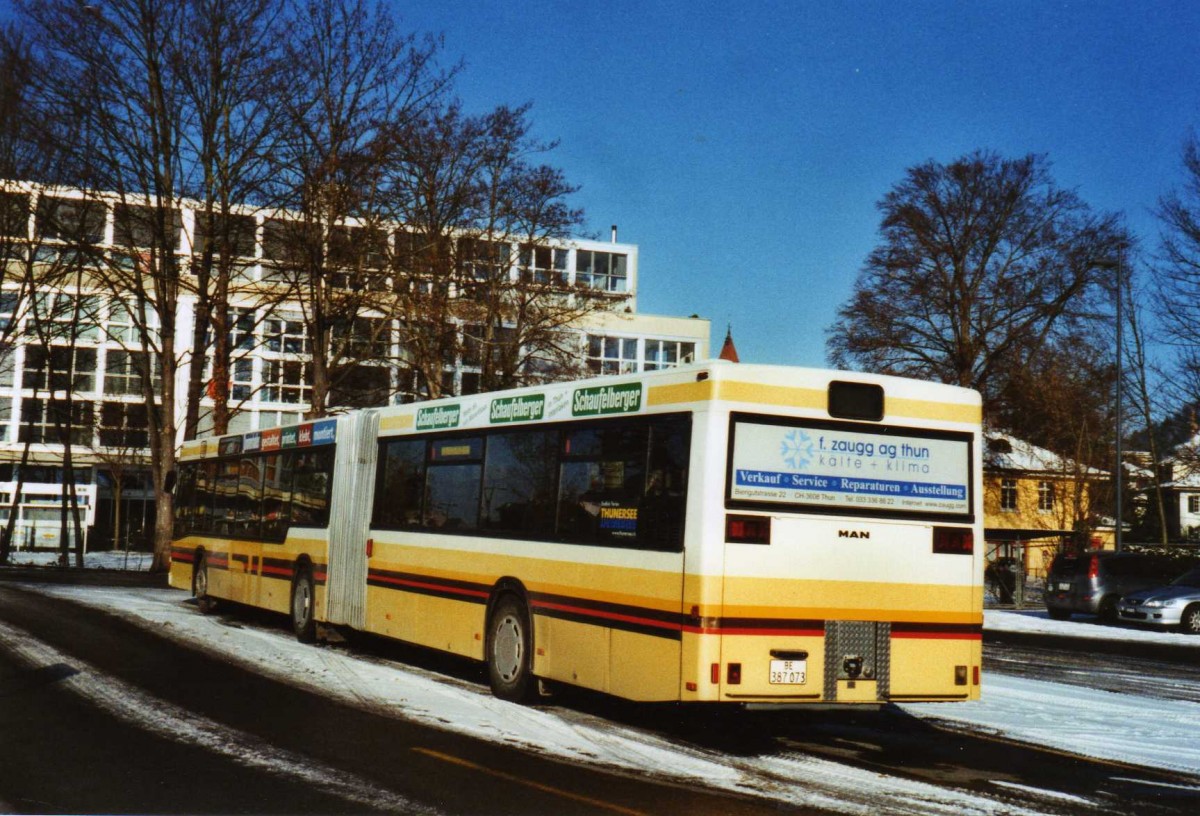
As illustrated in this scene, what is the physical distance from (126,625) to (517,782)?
1187 centimetres

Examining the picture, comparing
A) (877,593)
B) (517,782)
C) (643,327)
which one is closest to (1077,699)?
(877,593)

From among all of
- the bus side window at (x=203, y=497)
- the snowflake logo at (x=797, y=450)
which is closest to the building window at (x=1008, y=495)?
the bus side window at (x=203, y=497)

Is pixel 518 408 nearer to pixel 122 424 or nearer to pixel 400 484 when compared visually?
pixel 400 484

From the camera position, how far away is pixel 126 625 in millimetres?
18359

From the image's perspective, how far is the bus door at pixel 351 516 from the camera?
15914mm

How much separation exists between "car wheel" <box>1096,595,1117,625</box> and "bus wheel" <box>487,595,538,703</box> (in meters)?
21.0

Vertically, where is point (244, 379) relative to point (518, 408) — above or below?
above

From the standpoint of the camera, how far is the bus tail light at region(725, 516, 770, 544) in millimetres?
9844

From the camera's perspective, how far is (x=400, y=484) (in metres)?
15.1

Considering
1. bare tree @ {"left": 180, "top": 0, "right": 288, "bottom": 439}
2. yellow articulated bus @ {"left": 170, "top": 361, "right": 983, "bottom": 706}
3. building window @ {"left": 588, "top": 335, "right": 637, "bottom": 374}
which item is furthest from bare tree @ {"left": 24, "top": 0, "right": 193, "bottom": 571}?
building window @ {"left": 588, "top": 335, "right": 637, "bottom": 374}

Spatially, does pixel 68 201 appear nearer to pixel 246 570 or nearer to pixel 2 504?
pixel 246 570

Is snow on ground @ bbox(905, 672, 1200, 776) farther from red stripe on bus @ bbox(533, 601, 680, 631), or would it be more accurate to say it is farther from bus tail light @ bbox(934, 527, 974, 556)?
red stripe on bus @ bbox(533, 601, 680, 631)

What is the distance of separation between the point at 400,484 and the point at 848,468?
634 cm

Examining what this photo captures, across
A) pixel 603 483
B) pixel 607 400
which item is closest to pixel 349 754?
pixel 603 483
